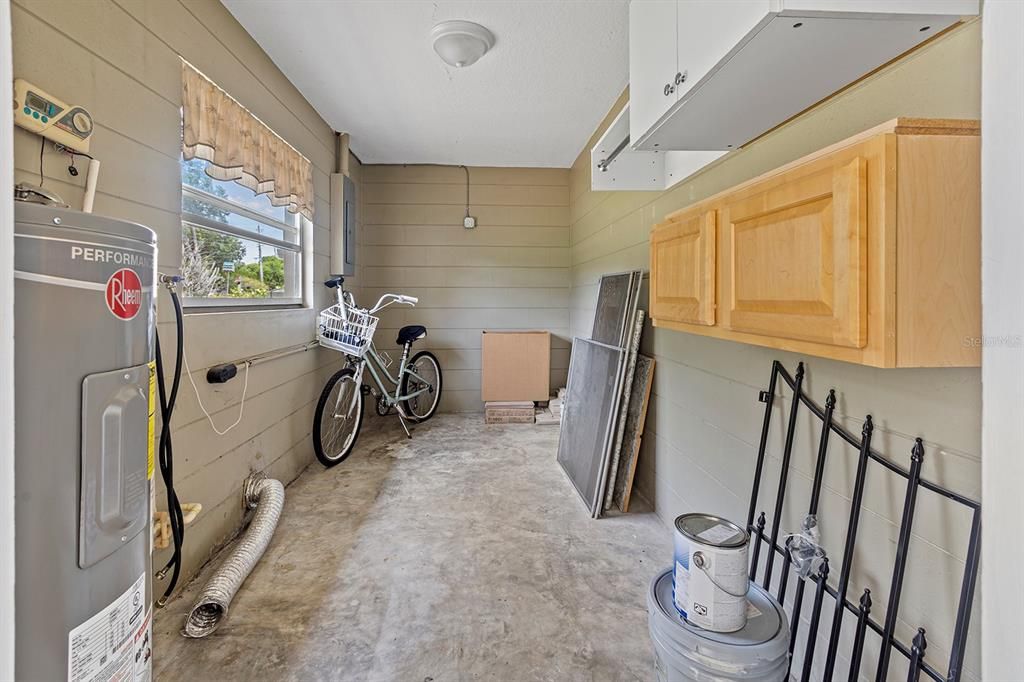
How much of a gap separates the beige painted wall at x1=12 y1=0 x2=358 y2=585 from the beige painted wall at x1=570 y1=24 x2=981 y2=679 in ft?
7.50

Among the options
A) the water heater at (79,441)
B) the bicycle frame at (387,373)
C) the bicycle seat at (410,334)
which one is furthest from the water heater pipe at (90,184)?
the bicycle seat at (410,334)

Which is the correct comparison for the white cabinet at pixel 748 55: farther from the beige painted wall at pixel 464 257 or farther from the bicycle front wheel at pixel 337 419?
the beige painted wall at pixel 464 257

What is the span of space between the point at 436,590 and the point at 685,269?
1.66 m

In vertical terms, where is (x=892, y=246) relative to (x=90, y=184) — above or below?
below

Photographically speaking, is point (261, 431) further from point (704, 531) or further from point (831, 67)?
point (831, 67)

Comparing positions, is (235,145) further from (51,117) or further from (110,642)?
(110,642)

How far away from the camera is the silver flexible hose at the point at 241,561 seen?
176 cm

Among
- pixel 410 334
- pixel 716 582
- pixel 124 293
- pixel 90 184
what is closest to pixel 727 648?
pixel 716 582

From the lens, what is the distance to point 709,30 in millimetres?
1185

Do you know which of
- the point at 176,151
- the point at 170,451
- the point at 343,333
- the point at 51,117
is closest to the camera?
the point at 51,117

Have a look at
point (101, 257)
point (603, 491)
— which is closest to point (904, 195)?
point (101, 257)

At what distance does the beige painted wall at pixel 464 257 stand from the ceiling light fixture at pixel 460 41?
2419 millimetres

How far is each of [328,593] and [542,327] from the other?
3.66m

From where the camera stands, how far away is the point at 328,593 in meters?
1.99
